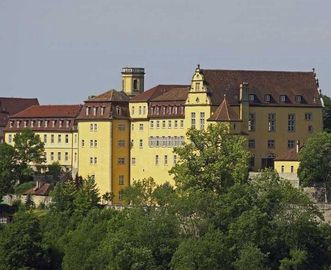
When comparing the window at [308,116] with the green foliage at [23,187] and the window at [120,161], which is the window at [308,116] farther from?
the green foliage at [23,187]

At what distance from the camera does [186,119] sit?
481ft

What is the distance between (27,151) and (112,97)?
466 inches

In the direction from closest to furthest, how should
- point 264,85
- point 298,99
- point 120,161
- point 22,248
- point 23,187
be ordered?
point 22,248
point 298,99
point 264,85
point 120,161
point 23,187

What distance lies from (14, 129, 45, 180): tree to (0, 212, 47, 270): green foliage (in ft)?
81.9

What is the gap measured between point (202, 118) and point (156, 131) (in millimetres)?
4875

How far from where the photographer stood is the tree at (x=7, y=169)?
156m

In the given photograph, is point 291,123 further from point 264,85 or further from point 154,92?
point 154,92

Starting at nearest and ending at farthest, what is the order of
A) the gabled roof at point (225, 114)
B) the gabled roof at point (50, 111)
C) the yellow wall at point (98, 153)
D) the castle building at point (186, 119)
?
the gabled roof at point (225, 114), the castle building at point (186, 119), the yellow wall at point (98, 153), the gabled roof at point (50, 111)

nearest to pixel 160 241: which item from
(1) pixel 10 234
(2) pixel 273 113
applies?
(1) pixel 10 234

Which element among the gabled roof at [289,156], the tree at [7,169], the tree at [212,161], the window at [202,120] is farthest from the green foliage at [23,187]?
the gabled roof at [289,156]

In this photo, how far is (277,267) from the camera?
128 metres

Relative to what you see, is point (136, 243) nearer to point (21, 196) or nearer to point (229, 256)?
point (229, 256)

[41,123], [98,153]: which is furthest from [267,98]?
[41,123]

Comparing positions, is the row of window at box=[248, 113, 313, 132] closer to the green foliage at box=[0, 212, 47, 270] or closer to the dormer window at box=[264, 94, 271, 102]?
the dormer window at box=[264, 94, 271, 102]
